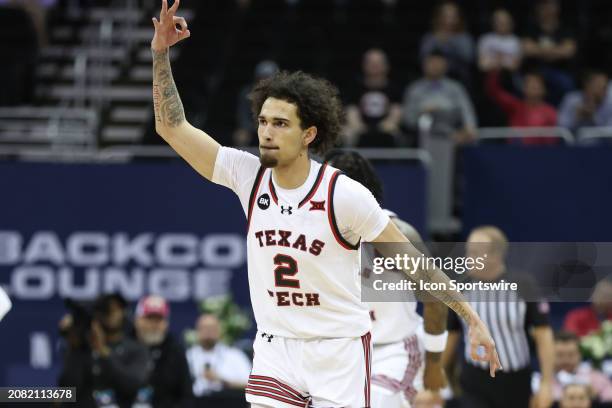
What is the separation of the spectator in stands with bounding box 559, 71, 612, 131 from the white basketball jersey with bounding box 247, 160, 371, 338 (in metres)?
9.46

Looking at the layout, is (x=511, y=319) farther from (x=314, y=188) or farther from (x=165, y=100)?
(x=165, y=100)

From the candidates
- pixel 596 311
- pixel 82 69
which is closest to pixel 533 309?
pixel 596 311

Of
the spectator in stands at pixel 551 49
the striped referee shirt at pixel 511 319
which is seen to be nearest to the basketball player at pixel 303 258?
the striped referee shirt at pixel 511 319

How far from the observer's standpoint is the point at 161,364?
1174 centimetres

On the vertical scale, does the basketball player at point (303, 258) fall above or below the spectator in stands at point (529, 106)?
below

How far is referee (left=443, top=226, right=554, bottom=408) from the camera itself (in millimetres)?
9930

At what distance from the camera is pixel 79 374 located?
10453mm

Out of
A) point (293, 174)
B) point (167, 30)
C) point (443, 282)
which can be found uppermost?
point (167, 30)

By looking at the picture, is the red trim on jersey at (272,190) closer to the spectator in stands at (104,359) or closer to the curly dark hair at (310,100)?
the curly dark hair at (310,100)

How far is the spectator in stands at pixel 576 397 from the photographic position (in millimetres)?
10883

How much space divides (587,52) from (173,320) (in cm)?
691

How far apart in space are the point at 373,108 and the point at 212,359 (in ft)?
13.2

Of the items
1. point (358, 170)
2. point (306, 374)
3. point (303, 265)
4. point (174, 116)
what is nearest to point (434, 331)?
point (358, 170)

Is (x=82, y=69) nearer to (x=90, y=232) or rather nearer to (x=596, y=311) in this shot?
(x=90, y=232)
